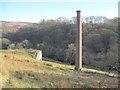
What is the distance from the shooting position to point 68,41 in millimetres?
38438

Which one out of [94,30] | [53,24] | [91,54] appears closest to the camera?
[91,54]

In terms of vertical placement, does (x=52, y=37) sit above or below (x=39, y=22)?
below

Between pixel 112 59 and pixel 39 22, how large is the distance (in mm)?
23659

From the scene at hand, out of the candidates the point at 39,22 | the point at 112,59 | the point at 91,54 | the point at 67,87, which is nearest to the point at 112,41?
the point at 91,54

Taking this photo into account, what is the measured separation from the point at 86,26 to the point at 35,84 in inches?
1247

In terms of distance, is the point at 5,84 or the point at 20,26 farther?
the point at 20,26

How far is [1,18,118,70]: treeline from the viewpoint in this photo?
30.0 metres

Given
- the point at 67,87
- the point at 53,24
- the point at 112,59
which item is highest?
the point at 53,24

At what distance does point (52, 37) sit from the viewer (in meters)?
39.8

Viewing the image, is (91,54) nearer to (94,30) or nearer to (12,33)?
(94,30)

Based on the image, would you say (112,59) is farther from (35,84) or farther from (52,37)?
(35,84)

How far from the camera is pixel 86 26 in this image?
125 ft

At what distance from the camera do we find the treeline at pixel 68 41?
2999 centimetres

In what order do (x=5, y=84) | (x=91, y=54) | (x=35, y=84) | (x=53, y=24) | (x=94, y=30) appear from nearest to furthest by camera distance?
(x=5, y=84) < (x=35, y=84) < (x=91, y=54) < (x=94, y=30) < (x=53, y=24)
